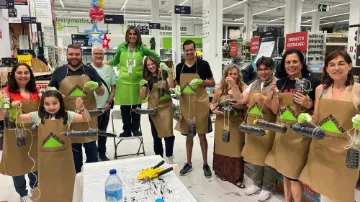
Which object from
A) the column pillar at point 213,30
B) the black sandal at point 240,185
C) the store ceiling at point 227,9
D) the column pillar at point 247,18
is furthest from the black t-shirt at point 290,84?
the column pillar at point 247,18

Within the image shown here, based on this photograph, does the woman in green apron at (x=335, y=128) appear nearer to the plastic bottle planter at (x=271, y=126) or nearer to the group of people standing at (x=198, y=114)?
the group of people standing at (x=198, y=114)

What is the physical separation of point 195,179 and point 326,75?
200cm

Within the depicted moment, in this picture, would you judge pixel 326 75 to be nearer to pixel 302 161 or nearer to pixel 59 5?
pixel 302 161

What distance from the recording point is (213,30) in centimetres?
655

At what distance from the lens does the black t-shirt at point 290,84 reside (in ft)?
6.84

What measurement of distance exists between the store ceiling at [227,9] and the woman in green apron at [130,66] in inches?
450

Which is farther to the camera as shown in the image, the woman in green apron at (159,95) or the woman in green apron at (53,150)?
the woman in green apron at (159,95)

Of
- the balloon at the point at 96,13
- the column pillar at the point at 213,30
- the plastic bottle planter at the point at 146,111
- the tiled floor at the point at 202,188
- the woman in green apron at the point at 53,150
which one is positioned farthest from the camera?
the balloon at the point at 96,13

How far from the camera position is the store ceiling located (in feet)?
47.7

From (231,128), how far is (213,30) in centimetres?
405

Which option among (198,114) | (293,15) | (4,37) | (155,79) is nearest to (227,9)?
(293,15)

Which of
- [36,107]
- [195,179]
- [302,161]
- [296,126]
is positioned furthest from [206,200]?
[36,107]

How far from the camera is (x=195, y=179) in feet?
11.1

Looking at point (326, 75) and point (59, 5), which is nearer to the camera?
point (326, 75)
